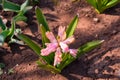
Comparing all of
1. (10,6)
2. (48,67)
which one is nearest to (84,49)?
(48,67)

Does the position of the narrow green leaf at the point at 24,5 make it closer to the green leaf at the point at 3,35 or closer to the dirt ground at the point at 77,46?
the dirt ground at the point at 77,46

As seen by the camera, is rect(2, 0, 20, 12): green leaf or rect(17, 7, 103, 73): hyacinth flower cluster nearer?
rect(17, 7, 103, 73): hyacinth flower cluster

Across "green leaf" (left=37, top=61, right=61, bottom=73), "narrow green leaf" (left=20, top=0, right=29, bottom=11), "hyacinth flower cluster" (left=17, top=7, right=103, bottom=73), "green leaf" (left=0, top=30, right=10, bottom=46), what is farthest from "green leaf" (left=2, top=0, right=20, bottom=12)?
"green leaf" (left=37, top=61, right=61, bottom=73)

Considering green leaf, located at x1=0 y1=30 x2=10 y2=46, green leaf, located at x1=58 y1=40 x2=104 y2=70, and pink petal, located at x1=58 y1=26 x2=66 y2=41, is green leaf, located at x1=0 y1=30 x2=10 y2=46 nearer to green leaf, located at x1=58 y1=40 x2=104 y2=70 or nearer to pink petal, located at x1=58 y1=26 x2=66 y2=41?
green leaf, located at x1=58 y1=40 x2=104 y2=70

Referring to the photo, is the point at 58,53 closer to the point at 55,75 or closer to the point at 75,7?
the point at 55,75

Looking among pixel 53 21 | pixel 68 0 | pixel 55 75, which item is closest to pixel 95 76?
pixel 55 75
